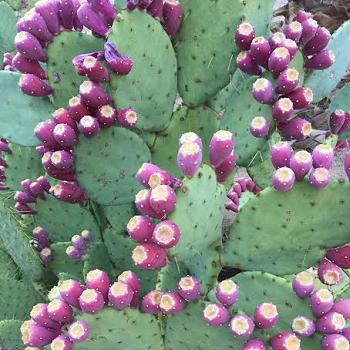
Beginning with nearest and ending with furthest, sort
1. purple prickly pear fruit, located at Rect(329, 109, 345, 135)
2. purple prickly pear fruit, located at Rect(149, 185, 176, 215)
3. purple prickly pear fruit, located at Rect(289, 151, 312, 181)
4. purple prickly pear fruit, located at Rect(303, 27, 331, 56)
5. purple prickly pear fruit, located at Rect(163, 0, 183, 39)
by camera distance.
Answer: purple prickly pear fruit, located at Rect(149, 185, 176, 215), purple prickly pear fruit, located at Rect(289, 151, 312, 181), purple prickly pear fruit, located at Rect(163, 0, 183, 39), purple prickly pear fruit, located at Rect(303, 27, 331, 56), purple prickly pear fruit, located at Rect(329, 109, 345, 135)

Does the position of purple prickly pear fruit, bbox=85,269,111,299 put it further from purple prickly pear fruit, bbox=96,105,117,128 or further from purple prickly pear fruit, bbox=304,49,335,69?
purple prickly pear fruit, bbox=304,49,335,69

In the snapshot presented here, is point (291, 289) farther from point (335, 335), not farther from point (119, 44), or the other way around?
point (119, 44)

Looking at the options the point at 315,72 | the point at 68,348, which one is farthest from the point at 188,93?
the point at 68,348

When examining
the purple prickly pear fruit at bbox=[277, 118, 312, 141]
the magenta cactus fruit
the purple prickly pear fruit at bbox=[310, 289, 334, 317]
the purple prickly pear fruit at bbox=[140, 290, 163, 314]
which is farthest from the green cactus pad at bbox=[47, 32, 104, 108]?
the purple prickly pear fruit at bbox=[310, 289, 334, 317]

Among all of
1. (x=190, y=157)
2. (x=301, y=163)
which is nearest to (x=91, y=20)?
(x=190, y=157)

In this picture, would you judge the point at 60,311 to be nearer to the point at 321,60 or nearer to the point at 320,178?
the point at 320,178

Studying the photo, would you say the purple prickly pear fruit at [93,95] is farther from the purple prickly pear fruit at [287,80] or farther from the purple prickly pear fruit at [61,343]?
the purple prickly pear fruit at [61,343]

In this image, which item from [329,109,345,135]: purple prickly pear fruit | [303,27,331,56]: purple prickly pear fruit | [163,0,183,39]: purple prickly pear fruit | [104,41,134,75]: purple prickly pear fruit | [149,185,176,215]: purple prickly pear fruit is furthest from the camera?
[329,109,345,135]: purple prickly pear fruit
